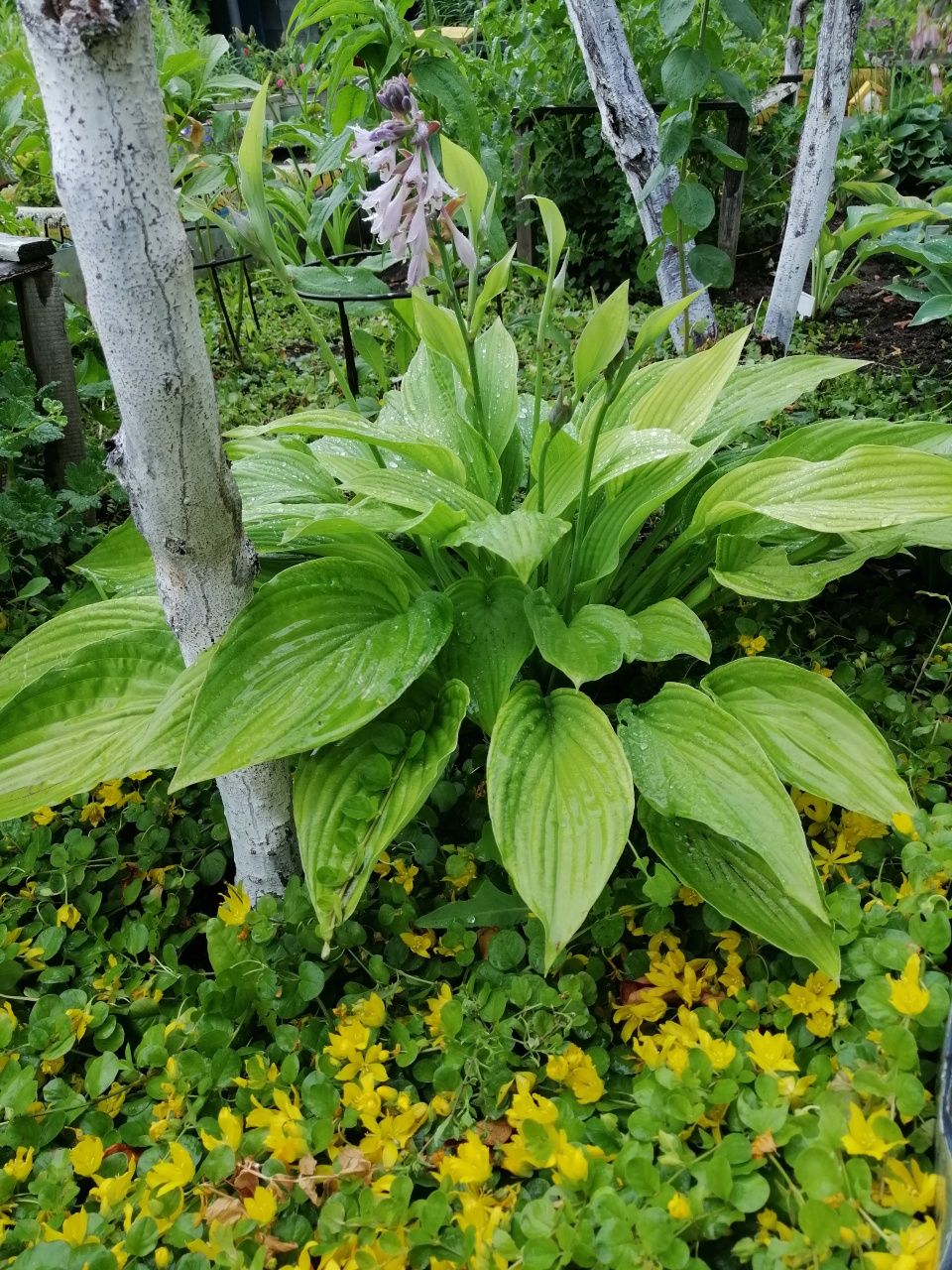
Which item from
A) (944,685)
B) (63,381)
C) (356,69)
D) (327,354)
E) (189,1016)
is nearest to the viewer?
(189,1016)

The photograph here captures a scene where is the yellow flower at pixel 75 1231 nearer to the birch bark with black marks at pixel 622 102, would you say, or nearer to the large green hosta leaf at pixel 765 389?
the large green hosta leaf at pixel 765 389

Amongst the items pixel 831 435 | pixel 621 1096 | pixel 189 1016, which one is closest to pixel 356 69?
pixel 831 435

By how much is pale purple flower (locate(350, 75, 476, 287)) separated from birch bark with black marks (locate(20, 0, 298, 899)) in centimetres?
34

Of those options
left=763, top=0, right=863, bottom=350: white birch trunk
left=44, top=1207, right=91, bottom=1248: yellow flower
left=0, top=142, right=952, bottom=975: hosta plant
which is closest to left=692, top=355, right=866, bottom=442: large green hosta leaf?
left=0, top=142, right=952, bottom=975: hosta plant

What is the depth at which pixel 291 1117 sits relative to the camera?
1032 millimetres

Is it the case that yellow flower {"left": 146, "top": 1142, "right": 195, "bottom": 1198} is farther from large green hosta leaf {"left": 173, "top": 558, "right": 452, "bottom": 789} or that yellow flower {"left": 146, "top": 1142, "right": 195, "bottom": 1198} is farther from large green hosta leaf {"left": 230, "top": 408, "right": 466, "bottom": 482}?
large green hosta leaf {"left": 230, "top": 408, "right": 466, "bottom": 482}

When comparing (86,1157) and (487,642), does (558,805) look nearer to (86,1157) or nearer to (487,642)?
(487,642)

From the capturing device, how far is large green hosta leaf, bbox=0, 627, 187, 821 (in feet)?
4.31

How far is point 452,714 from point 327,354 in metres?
0.63

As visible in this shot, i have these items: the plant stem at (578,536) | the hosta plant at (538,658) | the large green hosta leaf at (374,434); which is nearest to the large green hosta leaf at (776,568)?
the hosta plant at (538,658)

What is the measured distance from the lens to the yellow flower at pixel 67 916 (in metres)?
1.36

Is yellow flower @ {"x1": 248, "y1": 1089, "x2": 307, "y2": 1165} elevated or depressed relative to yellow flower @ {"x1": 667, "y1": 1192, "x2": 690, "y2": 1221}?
depressed

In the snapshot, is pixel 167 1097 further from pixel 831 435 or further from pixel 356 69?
pixel 356 69

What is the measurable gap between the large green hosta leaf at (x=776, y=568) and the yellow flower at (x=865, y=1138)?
724mm
